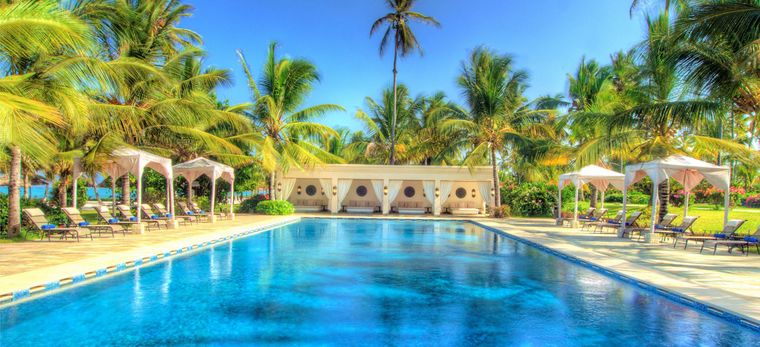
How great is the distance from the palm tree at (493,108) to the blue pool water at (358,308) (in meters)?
12.4

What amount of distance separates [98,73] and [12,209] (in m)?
4.12

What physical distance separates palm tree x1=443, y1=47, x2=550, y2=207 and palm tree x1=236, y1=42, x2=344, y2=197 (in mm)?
6308

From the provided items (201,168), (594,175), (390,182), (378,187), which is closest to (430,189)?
(390,182)

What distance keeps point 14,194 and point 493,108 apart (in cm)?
1816

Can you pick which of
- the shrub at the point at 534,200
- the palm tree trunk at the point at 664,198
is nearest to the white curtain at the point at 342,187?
the shrub at the point at 534,200

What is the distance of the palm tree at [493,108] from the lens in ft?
73.8

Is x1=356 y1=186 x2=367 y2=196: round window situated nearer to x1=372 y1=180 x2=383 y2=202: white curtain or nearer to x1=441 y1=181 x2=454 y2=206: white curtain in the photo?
x1=372 y1=180 x2=383 y2=202: white curtain

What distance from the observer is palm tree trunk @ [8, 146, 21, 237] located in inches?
433

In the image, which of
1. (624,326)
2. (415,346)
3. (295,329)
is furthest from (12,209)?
(624,326)

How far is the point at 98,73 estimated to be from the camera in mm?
10055

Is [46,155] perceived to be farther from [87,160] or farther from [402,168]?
[402,168]

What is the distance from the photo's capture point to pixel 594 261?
32.0ft

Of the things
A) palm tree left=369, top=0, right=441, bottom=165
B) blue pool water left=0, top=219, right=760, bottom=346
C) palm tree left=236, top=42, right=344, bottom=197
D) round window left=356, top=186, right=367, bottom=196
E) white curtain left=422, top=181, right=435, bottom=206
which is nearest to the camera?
blue pool water left=0, top=219, right=760, bottom=346

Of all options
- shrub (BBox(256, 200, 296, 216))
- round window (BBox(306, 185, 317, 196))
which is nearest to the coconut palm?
round window (BBox(306, 185, 317, 196))
